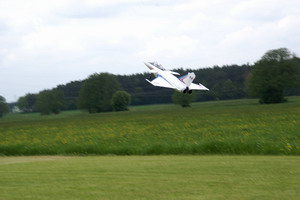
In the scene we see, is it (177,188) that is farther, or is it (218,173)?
(218,173)

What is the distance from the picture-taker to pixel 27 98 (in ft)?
374

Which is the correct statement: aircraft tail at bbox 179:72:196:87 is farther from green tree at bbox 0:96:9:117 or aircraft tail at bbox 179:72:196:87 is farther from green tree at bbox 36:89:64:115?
green tree at bbox 0:96:9:117

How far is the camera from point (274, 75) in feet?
279

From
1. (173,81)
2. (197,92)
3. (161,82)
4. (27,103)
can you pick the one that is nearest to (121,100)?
(197,92)

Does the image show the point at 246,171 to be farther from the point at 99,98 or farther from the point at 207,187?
the point at 99,98

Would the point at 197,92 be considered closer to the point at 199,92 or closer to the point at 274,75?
the point at 199,92

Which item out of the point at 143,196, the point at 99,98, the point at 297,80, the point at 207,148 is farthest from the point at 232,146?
the point at 99,98

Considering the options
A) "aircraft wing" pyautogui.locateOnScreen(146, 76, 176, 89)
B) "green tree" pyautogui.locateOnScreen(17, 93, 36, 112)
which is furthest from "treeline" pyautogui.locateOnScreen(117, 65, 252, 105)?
"aircraft wing" pyautogui.locateOnScreen(146, 76, 176, 89)

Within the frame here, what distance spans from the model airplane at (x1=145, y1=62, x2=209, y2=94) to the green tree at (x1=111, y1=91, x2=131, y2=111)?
125 feet

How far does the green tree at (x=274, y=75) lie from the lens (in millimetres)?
80750

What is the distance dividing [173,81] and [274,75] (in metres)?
45.3

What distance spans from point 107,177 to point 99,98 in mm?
81348

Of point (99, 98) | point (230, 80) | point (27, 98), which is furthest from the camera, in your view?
point (27, 98)

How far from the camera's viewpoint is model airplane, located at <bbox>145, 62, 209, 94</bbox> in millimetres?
40781
